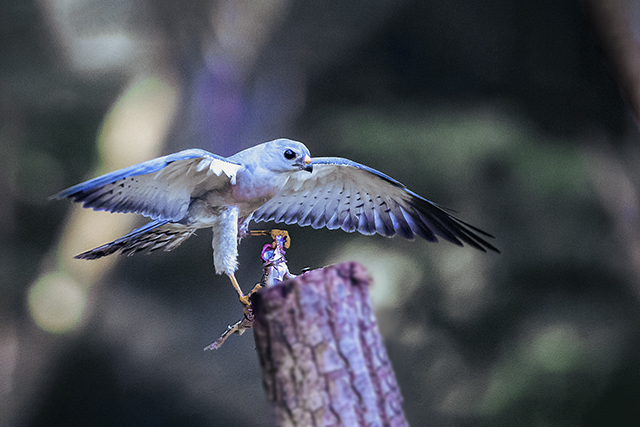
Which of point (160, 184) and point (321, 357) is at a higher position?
point (160, 184)

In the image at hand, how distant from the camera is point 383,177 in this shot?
1385 mm

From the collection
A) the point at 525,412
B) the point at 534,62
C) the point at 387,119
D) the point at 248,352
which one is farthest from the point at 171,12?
the point at 525,412

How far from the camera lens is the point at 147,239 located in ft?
4.49

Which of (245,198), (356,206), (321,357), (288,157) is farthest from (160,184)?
(321,357)

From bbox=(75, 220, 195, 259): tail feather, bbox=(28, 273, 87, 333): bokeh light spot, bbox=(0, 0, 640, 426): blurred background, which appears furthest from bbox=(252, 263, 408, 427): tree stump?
bbox=(28, 273, 87, 333): bokeh light spot

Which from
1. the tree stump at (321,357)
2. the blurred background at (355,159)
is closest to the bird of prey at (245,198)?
the tree stump at (321,357)

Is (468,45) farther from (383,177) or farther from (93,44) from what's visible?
(93,44)

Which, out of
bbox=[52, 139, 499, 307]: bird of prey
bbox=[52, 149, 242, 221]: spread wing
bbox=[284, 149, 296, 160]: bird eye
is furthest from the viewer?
bbox=[284, 149, 296, 160]: bird eye

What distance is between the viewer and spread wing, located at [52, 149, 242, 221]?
40.9 inches

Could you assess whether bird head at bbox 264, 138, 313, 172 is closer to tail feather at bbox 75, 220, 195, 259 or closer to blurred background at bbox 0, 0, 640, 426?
tail feather at bbox 75, 220, 195, 259

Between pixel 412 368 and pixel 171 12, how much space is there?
183 centimetres

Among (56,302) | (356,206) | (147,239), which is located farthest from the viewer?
(56,302)

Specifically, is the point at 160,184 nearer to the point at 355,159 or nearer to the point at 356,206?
the point at 356,206

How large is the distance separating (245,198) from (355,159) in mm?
995
